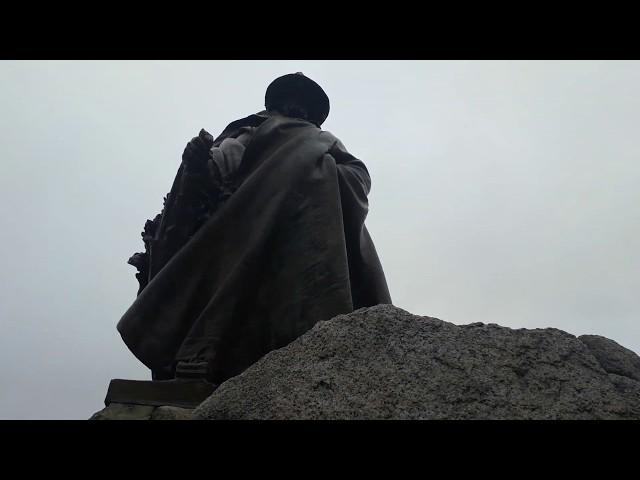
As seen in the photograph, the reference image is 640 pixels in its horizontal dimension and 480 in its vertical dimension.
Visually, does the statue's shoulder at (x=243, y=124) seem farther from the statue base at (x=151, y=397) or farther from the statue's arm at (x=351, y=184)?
the statue base at (x=151, y=397)

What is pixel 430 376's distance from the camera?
199 centimetres

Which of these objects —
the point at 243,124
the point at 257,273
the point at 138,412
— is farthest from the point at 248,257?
the point at 243,124

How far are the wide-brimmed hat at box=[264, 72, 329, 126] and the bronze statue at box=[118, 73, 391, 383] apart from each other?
643 mm

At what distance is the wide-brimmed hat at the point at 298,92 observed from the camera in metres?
4.73

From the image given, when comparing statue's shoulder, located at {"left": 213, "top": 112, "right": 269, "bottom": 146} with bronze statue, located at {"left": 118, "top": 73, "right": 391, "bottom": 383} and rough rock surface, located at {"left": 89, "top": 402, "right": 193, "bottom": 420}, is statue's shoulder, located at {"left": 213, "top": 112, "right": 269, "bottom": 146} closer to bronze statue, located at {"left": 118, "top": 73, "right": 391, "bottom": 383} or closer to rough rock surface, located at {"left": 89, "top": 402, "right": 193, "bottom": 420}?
bronze statue, located at {"left": 118, "top": 73, "right": 391, "bottom": 383}

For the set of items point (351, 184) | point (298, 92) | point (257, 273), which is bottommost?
point (257, 273)

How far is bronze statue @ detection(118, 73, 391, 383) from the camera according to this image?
11.1 feet

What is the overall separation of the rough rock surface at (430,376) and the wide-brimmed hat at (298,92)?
9.12ft

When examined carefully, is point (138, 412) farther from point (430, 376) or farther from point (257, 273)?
point (430, 376)

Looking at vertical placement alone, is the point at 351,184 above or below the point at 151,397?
above

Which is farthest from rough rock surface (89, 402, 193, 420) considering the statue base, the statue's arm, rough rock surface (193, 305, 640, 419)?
the statue's arm

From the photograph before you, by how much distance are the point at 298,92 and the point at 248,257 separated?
1.75 meters

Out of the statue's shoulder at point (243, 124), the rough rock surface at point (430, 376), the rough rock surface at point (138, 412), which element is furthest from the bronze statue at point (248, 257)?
the rough rock surface at point (430, 376)

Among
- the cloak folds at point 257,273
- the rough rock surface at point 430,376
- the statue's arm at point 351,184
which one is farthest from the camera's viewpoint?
the statue's arm at point 351,184
